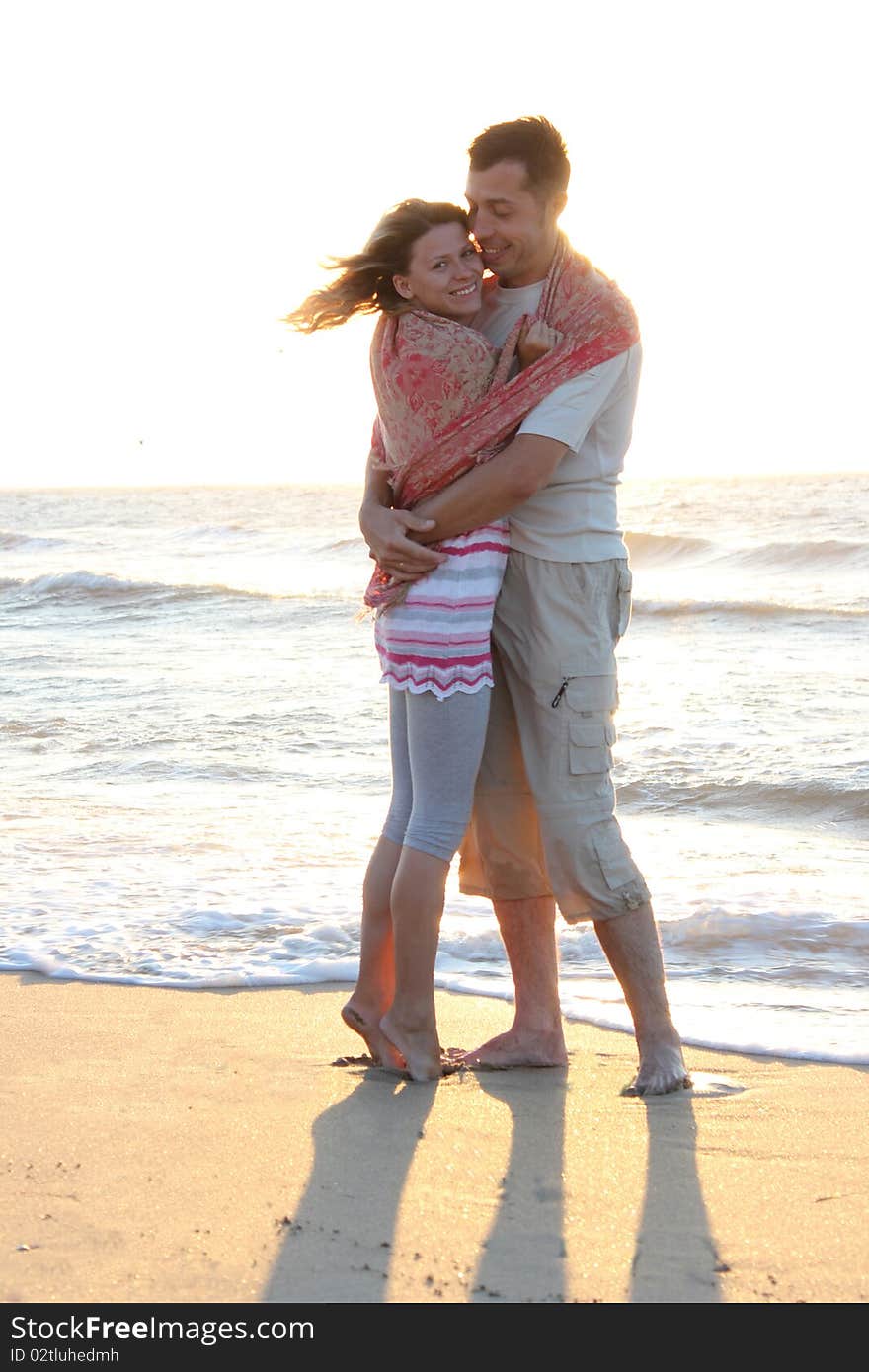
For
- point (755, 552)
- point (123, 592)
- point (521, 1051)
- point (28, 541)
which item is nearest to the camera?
point (521, 1051)

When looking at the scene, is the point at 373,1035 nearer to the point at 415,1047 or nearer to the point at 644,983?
the point at 415,1047

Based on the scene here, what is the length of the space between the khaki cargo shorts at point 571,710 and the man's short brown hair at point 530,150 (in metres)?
0.70

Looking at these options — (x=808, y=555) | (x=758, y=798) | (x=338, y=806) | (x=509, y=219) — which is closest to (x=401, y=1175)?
(x=509, y=219)

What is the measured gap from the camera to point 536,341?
2.76 meters

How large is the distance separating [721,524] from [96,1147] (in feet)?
73.1

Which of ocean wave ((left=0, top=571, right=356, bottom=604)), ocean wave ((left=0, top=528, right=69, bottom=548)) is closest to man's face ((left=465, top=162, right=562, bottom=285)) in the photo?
ocean wave ((left=0, top=571, right=356, bottom=604))

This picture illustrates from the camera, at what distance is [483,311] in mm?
2943

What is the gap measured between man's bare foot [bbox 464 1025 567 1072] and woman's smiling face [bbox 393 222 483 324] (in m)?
1.46

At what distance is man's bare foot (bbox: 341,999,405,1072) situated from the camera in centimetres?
292

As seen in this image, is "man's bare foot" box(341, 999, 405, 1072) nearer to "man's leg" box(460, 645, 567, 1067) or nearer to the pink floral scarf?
"man's leg" box(460, 645, 567, 1067)

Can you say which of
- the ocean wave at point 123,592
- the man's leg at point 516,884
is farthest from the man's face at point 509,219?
the ocean wave at point 123,592

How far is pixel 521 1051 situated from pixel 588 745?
0.66 metres

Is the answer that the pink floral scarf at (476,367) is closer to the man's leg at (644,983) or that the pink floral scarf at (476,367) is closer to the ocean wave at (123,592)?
the man's leg at (644,983)

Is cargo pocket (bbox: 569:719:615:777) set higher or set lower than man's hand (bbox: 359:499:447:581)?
lower
